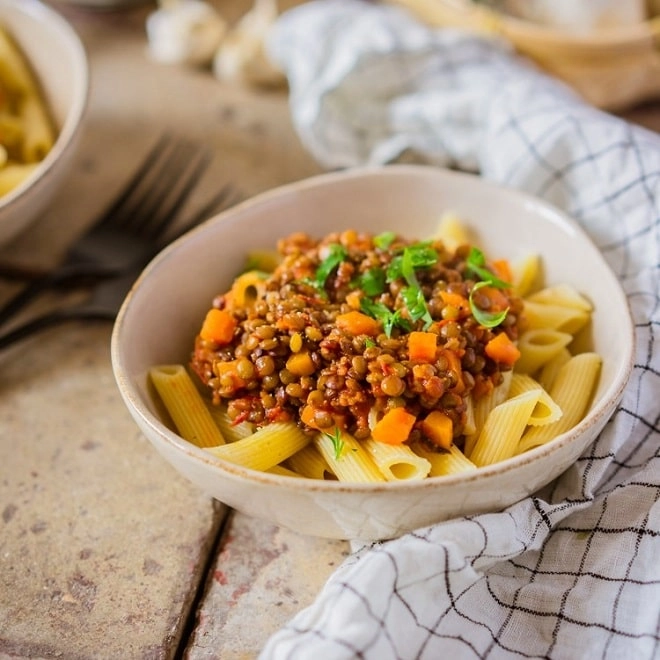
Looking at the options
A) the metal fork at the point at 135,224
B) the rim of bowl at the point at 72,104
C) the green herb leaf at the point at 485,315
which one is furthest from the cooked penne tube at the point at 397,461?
the rim of bowl at the point at 72,104

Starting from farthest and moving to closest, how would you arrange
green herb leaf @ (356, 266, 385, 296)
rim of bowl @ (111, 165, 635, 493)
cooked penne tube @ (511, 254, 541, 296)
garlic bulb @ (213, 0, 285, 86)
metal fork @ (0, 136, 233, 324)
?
garlic bulb @ (213, 0, 285, 86) < metal fork @ (0, 136, 233, 324) < cooked penne tube @ (511, 254, 541, 296) < green herb leaf @ (356, 266, 385, 296) < rim of bowl @ (111, 165, 635, 493)

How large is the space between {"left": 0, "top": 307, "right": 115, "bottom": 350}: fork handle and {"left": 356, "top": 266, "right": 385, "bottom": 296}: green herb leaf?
835mm

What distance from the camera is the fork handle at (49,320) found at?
239cm

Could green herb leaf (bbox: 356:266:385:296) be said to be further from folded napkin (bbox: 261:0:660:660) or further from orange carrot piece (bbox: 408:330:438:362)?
folded napkin (bbox: 261:0:660:660)

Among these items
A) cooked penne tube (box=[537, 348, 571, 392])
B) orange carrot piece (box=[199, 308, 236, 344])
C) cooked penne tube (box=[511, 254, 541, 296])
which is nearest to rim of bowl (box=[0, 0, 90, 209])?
orange carrot piece (box=[199, 308, 236, 344])

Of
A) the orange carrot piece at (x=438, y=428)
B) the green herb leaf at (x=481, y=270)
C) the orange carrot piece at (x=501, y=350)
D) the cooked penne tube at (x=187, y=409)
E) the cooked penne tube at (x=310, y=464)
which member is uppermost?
the green herb leaf at (x=481, y=270)

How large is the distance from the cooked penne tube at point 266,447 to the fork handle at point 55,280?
3.26 ft

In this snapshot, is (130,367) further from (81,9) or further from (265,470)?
(81,9)

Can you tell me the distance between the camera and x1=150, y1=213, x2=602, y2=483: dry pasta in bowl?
179cm

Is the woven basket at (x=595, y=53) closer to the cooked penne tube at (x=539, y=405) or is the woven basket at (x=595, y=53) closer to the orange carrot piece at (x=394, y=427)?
the cooked penne tube at (x=539, y=405)

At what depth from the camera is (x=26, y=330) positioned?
7.91ft

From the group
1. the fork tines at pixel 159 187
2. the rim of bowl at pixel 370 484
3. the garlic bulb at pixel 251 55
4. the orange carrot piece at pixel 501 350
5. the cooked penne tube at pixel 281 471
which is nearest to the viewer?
the rim of bowl at pixel 370 484

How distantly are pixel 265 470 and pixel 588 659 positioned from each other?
29.0 inches

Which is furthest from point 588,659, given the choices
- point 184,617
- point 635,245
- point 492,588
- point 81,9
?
point 81,9
